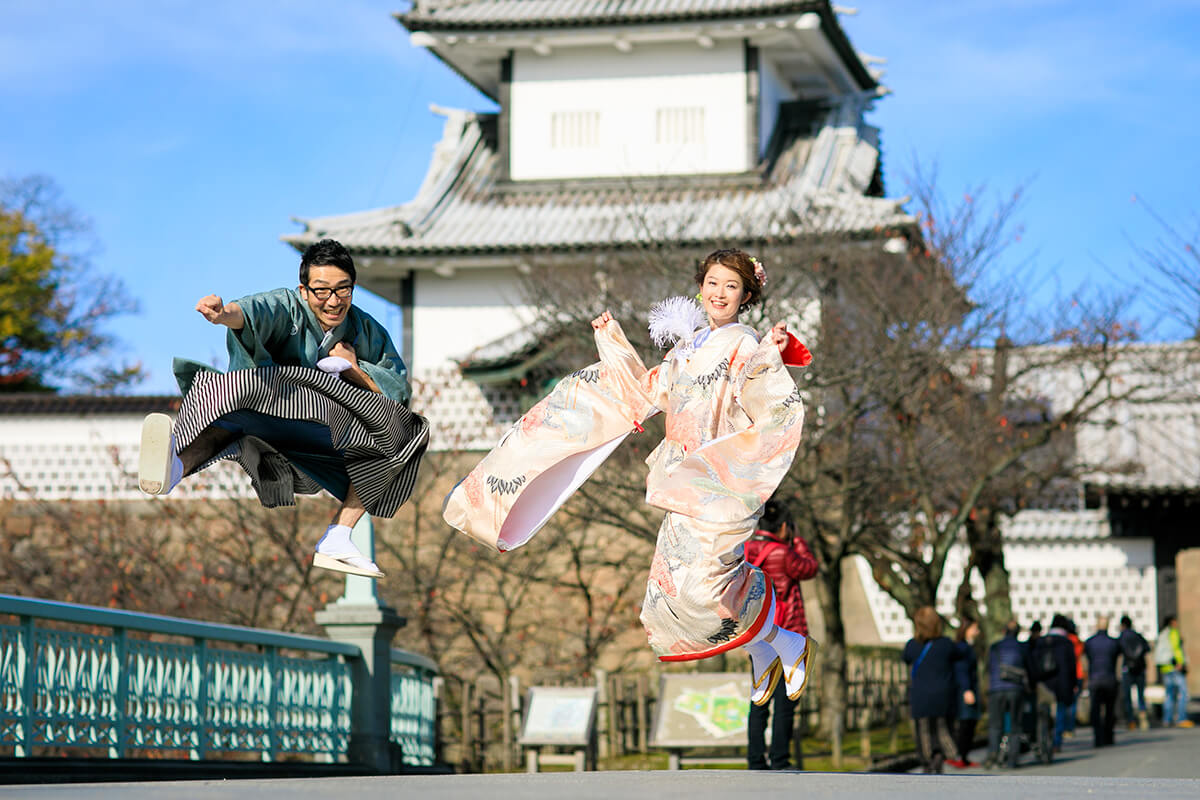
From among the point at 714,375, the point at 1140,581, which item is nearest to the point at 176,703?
the point at 714,375

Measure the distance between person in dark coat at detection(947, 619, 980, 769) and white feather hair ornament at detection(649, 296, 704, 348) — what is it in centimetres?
700

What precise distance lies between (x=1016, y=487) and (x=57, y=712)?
1415 cm

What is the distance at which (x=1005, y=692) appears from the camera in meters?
13.9

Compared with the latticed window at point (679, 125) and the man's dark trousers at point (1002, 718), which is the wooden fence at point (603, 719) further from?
the latticed window at point (679, 125)

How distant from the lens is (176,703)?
9.70 meters

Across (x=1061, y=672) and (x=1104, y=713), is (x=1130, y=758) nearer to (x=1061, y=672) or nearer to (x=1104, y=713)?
(x=1104, y=713)

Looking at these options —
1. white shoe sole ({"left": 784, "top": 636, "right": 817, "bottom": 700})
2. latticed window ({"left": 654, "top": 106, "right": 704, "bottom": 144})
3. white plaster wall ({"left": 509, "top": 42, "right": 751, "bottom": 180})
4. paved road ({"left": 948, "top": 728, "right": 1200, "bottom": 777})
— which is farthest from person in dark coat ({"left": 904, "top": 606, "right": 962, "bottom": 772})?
latticed window ({"left": 654, "top": 106, "right": 704, "bottom": 144})

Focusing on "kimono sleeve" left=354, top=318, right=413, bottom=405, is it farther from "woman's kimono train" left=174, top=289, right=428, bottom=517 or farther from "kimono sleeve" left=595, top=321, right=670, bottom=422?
"kimono sleeve" left=595, top=321, right=670, bottom=422

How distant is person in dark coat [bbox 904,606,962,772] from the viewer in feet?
41.8

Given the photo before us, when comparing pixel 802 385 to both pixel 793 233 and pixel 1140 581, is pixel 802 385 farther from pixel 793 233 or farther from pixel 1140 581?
pixel 1140 581

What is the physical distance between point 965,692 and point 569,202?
13312 millimetres

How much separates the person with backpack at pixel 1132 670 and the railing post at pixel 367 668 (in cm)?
1041

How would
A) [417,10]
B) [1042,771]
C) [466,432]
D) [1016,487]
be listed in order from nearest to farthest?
[1042,771]
[1016,487]
[466,432]
[417,10]

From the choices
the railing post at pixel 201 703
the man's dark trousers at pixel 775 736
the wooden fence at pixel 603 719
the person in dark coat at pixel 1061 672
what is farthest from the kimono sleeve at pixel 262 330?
the person in dark coat at pixel 1061 672
